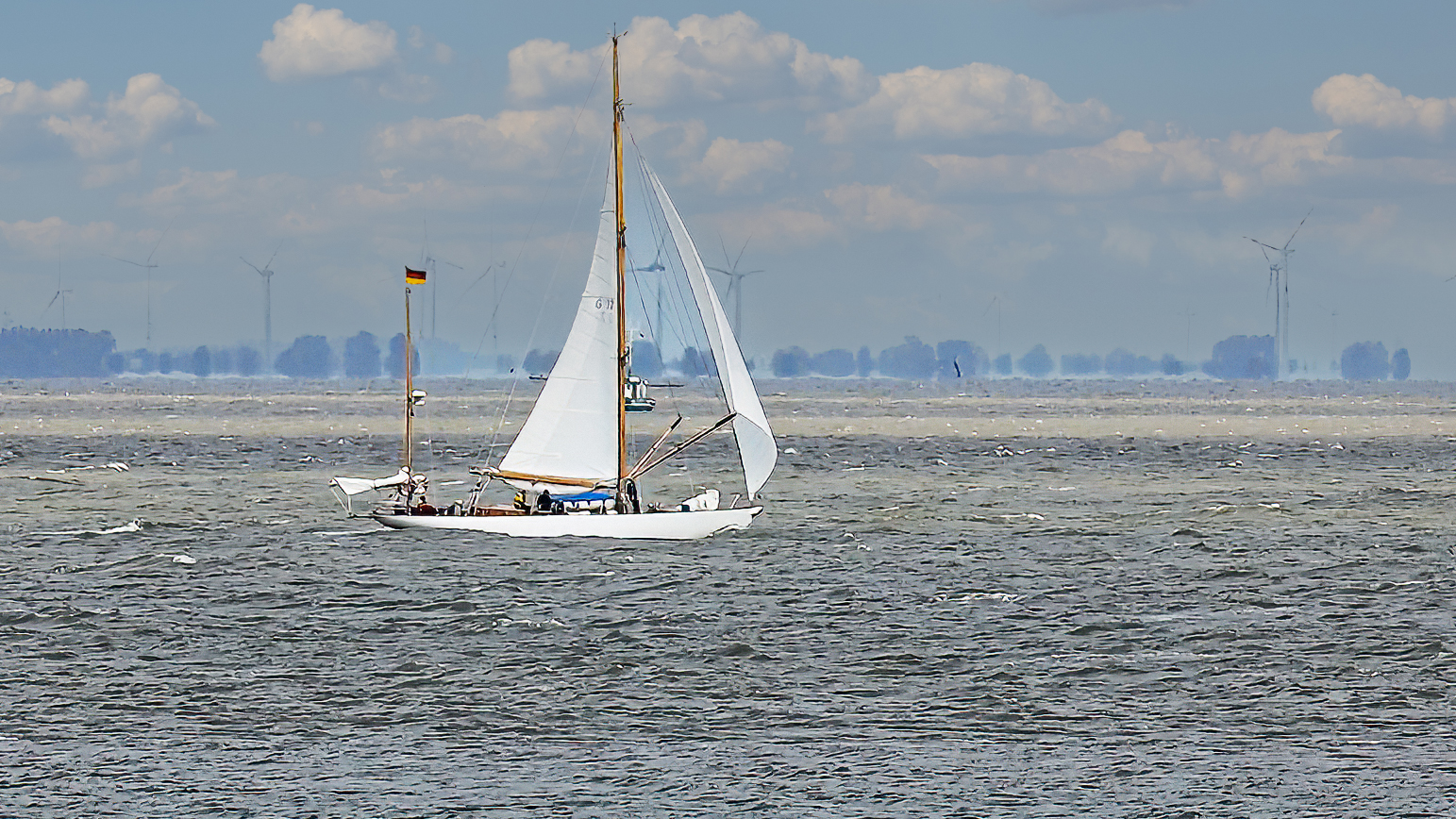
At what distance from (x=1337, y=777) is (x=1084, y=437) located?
141 meters

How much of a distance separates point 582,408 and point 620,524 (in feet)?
18.8

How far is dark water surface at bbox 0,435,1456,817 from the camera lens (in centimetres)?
2672

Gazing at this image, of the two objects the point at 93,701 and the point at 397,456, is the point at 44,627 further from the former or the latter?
the point at 397,456

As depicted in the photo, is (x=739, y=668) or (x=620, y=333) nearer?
(x=739, y=668)

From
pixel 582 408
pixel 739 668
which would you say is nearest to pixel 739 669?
pixel 739 668

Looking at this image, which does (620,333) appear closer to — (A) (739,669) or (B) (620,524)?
(B) (620,524)

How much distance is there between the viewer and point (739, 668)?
120 feet

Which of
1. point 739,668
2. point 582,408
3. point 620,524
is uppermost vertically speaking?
point 582,408

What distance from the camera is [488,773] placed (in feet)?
89.9

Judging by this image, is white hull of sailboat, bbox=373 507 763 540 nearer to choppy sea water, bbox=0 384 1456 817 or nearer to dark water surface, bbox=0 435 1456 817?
dark water surface, bbox=0 435 1456 817

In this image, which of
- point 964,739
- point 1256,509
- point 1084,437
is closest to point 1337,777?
point 964,739

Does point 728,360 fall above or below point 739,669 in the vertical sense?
above

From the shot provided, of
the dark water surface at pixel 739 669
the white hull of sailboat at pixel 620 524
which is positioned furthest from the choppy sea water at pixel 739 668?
the white hull of sailboat at pixel 620 524

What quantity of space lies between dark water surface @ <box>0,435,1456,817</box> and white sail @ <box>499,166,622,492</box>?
13.7 feet
